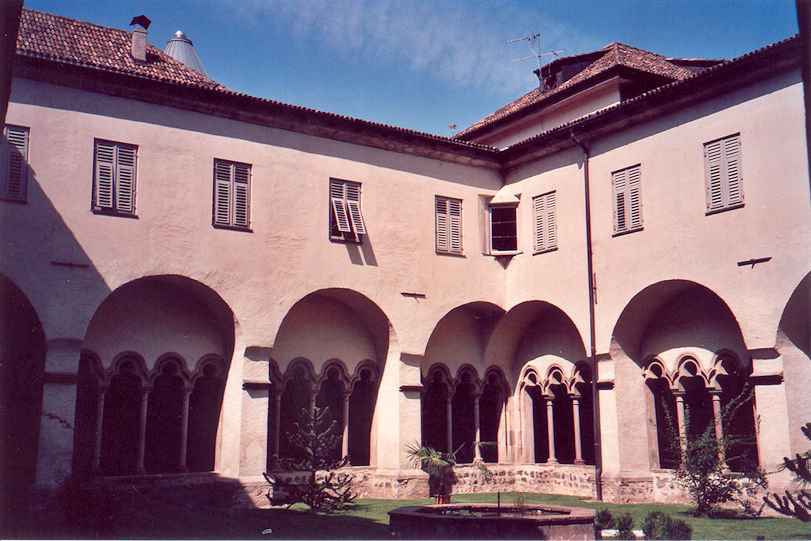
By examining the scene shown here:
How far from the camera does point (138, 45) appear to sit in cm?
1728

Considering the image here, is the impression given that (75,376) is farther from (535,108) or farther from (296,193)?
(535,108)

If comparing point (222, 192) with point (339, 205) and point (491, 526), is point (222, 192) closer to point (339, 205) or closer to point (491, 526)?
point (339, 205)

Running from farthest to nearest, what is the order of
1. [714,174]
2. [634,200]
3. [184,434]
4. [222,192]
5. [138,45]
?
[138,45]
[634,200]
[222,192]
[184,434]
[714,174]

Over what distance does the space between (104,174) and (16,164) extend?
4.87 feet

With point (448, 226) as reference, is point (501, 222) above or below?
above

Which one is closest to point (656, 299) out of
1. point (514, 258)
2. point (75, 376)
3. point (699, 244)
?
point (699, 244)

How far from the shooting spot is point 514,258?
19.0 metres

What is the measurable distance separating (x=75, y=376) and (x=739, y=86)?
1296cm

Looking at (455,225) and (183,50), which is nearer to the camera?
(455,225)

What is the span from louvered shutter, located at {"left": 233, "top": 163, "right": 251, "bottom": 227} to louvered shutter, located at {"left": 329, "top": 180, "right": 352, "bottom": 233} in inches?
73.4

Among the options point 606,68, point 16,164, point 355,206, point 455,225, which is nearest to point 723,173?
point 606,68

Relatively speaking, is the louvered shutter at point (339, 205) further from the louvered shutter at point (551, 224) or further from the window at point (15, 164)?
the window at point (15, 164)

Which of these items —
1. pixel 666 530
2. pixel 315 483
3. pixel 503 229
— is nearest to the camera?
pixel 666 530

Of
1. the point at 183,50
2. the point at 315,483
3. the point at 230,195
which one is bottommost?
the point at 315,483
